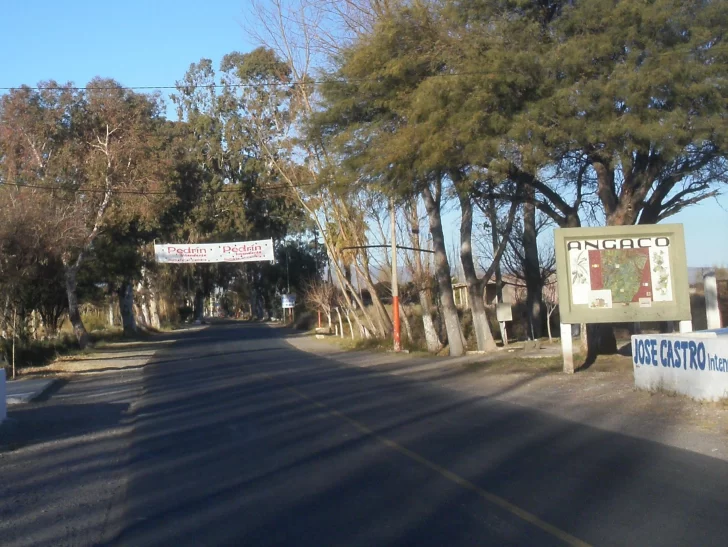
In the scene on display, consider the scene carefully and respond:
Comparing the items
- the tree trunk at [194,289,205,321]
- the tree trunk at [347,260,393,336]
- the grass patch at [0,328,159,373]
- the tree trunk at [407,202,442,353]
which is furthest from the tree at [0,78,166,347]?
the tree trunk at [194,289,205,321]

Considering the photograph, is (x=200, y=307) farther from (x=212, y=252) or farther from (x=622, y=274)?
(x=622, y=274)

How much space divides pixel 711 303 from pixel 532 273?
14.6m

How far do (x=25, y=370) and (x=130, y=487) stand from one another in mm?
21391

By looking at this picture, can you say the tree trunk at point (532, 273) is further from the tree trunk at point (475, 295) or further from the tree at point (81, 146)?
the tree at point (81, 146)

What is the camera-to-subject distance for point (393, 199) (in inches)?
941

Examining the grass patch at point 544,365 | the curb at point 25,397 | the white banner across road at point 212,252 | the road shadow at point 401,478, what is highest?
the white banner across road at point 212,252

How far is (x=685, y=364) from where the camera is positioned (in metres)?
15.0

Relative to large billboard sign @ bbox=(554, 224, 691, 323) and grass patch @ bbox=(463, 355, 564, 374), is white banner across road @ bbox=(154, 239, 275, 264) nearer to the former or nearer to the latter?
grass patch @ bbox=(463, 355, 564, 374)

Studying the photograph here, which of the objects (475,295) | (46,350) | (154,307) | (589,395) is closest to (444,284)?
(475,295)

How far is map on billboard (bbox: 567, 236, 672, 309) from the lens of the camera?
19344 mm

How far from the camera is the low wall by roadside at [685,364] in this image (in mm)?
13977

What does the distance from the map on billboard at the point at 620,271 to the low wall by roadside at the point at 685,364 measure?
2704 millimetres

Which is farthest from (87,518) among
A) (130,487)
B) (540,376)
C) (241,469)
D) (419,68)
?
(419,68)

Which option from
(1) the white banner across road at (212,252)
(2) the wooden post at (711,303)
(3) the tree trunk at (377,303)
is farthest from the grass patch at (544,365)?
(1) the white banner across road at (212,252)
